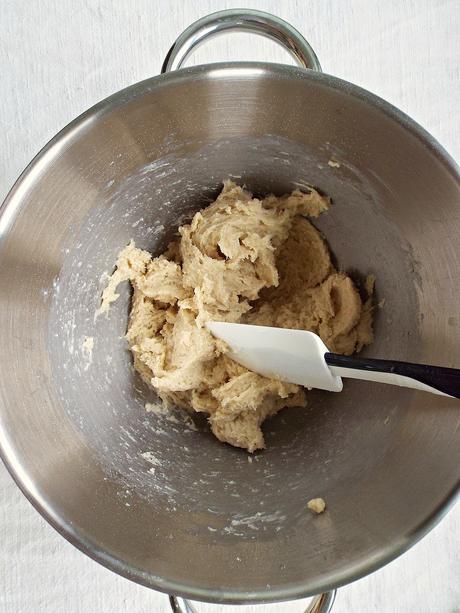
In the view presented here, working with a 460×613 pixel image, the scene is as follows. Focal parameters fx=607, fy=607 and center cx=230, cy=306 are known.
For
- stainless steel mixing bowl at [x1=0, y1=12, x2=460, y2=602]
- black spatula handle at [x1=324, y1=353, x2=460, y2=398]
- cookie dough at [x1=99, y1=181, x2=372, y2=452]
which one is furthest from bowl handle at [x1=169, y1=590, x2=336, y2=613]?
black spatula handle at [x1=324, y1=353, x2=460, y2=398]

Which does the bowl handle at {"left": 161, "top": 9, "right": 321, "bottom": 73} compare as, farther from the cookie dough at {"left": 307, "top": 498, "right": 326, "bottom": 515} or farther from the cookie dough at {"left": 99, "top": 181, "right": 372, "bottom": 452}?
the cookie dough at {"left": 307, "top": 498, "right": 326, "bottom": 515}

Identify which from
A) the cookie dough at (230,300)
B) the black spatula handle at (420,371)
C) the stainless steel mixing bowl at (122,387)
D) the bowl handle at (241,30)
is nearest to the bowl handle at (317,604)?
the stainless steel mixing bowl at (122,387)

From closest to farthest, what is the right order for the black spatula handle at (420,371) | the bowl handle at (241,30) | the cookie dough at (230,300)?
the black spatula handle at (420,371) < the bowl handle at (241,30) < the cookie dough at (230,300)

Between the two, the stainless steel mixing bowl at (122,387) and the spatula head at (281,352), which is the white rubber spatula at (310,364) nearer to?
the spatula head at (281,352)

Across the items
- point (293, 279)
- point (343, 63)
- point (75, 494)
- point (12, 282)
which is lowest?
point (75, 494)

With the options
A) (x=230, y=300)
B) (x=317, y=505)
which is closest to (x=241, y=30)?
(x=230, y=300)

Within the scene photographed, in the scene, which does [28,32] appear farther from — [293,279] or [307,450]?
[307,450]

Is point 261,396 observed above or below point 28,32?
below

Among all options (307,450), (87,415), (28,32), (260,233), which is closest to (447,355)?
(307,450)
